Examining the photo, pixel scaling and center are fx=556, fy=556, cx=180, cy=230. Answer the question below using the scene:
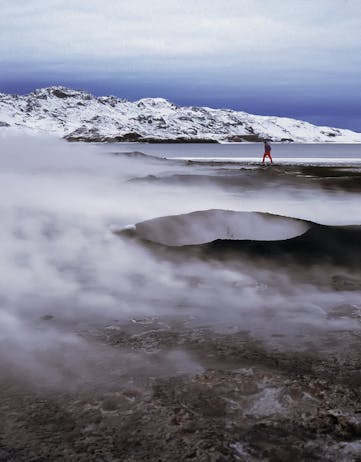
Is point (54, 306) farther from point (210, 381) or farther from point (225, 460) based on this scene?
point (225, 460)

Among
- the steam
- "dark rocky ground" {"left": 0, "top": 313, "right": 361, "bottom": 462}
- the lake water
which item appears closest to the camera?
"dark rocky ground" {"left": 0, "top": 313, "right": 361, "bottom": 462}

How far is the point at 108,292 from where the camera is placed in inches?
277

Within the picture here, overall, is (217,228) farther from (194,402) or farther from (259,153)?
(259,153)

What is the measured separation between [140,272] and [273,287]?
197cm

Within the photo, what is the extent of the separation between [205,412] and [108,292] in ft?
11.4

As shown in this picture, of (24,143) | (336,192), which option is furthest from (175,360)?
(24,143)

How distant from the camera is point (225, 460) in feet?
10.4

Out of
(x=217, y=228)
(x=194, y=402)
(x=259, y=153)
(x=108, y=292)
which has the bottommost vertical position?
(x=259, y=153)

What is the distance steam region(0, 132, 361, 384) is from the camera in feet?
16.0

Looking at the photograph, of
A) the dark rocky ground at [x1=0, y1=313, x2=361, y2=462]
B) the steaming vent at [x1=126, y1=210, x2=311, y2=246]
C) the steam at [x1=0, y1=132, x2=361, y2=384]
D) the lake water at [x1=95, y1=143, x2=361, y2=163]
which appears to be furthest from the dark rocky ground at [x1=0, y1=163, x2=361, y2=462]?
the lake water at [x1=95, y1=143, x2=361, y2=163]

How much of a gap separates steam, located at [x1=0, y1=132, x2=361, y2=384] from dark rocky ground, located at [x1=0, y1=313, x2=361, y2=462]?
0.31 m

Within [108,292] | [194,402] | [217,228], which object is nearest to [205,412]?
[194,402]

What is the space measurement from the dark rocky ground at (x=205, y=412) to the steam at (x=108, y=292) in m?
0.31

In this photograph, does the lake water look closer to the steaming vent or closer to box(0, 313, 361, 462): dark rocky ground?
the steaming vent
